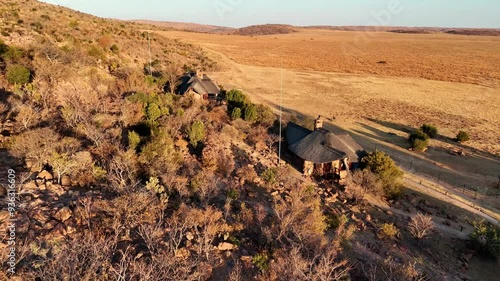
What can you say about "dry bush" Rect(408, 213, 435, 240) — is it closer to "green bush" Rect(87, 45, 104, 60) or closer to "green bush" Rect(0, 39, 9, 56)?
"green bush" Rect(0, 39, 9, 56)

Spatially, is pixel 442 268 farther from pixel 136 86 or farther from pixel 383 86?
pixel 383 86

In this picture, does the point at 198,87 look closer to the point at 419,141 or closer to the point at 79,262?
the point at 419,141

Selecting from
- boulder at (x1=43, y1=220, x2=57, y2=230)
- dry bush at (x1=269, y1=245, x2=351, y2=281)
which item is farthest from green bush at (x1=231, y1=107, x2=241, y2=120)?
boulder at (x1=43, y1=220, x2=57, y2=230)

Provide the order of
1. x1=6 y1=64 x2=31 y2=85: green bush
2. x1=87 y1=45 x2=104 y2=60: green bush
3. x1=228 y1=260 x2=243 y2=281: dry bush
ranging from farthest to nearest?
x1=87 y1=45 x2=104 y2=60: green bush, x1=6 y1=64 x2=31 y2=85: green bush, x1=228 y1=260 x2=243 y2=281: dry bush

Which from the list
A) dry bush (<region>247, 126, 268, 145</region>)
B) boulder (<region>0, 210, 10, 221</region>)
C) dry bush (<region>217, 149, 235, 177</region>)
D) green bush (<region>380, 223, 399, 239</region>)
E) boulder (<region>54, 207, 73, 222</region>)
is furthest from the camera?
dry bush (<region>247, 126, 268, 145</region>)

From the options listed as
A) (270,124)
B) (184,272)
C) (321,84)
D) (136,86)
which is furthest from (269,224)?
(321,84)

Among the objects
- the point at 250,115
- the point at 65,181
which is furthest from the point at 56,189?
the point at 250,115

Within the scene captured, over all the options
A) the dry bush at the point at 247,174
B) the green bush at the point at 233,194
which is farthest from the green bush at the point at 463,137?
the green bush at the point at 233,194

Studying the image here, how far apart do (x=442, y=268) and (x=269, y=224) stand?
23.3 ft

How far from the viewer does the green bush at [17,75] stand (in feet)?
65.3

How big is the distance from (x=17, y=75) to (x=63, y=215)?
1435 centimetres

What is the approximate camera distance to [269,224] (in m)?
13.0

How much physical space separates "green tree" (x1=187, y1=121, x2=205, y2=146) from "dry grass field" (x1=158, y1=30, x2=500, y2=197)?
1452 cm

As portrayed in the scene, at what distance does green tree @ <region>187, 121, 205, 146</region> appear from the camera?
61.0ft
